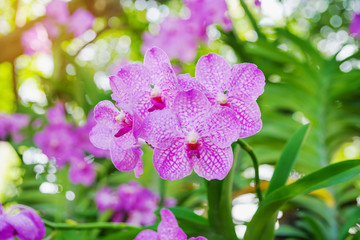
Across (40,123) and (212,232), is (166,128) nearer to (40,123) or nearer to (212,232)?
(212,232)

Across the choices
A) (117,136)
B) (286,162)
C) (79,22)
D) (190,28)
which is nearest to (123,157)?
(117,136)

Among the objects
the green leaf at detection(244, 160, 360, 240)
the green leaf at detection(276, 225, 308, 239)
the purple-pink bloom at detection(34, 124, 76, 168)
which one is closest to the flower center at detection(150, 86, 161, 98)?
the green leaf at detection(244, 160, 360, 240)

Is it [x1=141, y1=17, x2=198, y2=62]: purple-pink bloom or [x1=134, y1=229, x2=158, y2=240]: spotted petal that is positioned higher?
[x1=141, y1=17, x2=198, y2=62]: purple-pink bloom

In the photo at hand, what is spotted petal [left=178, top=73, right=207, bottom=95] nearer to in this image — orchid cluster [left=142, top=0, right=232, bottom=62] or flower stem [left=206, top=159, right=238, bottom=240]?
flower stem [left=206, top=159, right=238, bottom=240]

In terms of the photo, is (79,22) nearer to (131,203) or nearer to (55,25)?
(55,25)

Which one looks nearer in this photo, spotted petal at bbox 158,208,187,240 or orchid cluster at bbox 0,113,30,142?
spotted petal at bbox 158,208,187,240

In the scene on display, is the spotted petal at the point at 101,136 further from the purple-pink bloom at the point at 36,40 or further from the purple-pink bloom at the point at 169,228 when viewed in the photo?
the purple-pink bloom at the point at 36,40

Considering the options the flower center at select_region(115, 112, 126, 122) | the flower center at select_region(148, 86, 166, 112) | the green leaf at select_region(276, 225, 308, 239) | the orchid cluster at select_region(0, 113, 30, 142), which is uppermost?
the orchid cluster at select_region(0, 113, 30, 142)

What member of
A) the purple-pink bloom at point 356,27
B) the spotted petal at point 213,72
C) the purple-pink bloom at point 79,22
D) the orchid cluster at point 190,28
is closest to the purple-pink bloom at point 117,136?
the spotted petal at point 213,72
